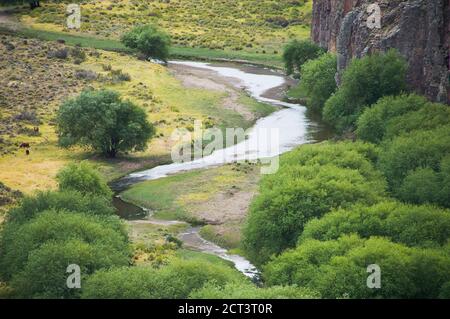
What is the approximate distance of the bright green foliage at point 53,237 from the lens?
54688 mm

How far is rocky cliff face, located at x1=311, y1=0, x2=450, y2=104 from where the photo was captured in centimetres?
9138

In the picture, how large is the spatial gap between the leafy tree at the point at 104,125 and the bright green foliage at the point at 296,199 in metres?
28.3

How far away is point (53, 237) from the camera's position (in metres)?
55.3

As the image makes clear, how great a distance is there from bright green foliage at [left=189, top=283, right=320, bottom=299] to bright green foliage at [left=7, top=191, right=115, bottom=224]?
1756 centimetres

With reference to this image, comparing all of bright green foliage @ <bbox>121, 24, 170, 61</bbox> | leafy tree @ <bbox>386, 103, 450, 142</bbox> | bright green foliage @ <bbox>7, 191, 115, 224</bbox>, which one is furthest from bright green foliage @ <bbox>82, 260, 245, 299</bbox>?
bright green foliage @ <bbox>121, 24, 170, 61</bbox>

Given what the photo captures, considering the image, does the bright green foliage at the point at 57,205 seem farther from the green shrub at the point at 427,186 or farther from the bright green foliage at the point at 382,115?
the bright green foliage at the point at 382,115

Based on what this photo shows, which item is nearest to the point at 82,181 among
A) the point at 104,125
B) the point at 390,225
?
the point at 104,125

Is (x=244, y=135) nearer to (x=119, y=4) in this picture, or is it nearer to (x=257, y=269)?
(x=257, y=269)

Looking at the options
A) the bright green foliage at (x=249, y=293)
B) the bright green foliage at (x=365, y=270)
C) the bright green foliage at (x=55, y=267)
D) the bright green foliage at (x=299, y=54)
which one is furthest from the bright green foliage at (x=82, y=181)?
the bright green foliage at (x=299, y=54)

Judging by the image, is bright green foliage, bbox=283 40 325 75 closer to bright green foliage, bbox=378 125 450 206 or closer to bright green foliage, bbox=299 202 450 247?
bright green foliage, bbox=378 125 450 206

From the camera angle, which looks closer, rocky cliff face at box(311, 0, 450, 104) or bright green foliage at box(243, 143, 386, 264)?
bright green foliage at box(243, 143, 386, 264)

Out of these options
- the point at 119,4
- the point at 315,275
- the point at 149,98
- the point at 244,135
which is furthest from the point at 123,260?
the point at 119,4

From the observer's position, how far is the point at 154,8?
633 ft

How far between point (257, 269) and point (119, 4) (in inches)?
5472
